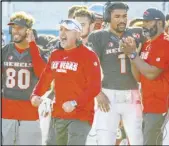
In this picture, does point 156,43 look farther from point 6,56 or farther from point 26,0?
point 26,0

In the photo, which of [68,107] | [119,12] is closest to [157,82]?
[119,12]

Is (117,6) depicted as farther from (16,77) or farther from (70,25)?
(16,77)

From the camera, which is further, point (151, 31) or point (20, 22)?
point (20, 22)

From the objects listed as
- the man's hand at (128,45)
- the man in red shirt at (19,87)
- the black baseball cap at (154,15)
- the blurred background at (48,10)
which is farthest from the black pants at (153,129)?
the blurred background at (48,10)

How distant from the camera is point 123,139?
953cm

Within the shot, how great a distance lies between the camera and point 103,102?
8.23 m

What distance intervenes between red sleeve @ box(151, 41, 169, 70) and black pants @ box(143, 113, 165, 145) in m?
0.54

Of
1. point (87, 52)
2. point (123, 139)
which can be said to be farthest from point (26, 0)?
point (87, 52)

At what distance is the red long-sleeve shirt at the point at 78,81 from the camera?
7289 millimetres

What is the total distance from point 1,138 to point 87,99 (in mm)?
1604

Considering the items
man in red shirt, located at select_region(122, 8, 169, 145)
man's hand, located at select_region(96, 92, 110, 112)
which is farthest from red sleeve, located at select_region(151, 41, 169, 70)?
man's hand, located at select_region(96, 92, 110, 112)

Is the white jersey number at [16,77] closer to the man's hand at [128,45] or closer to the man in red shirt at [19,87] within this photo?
the man in red shirt at [19,87]

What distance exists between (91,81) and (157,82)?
1.10 m

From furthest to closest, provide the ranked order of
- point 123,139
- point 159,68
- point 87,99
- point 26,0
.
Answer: point 26,0 < point 123,139 < point 159,68 < point 87,99
